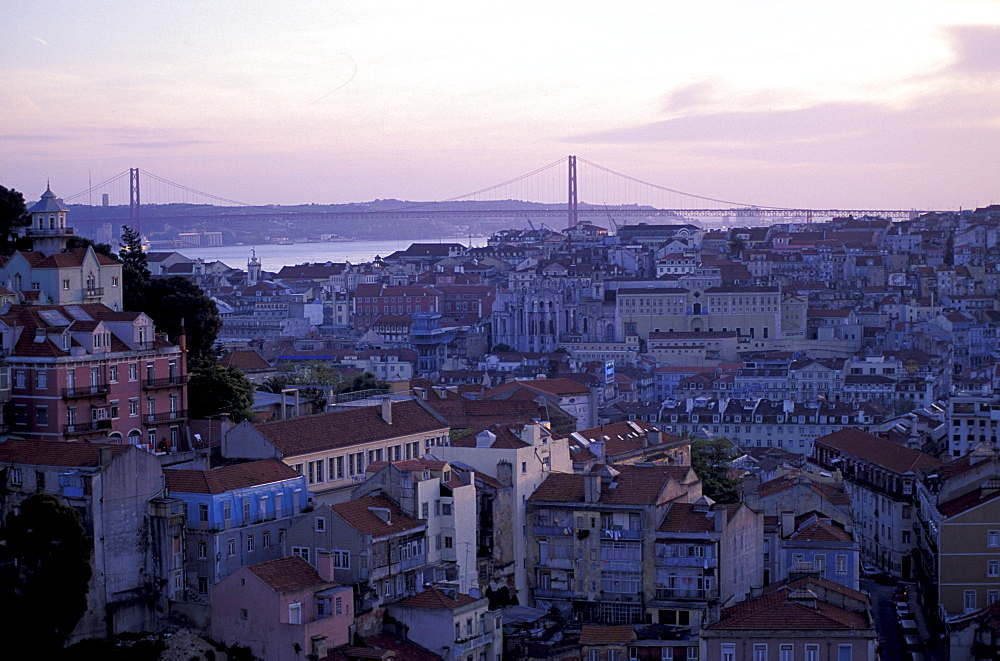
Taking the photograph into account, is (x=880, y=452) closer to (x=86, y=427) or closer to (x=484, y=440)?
(x=484, y=440)

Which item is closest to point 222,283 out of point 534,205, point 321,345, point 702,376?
point 321,345

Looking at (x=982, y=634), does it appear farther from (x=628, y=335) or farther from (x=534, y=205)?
(x=534, y=205)

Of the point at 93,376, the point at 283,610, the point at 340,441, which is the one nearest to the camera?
the point at 283,610

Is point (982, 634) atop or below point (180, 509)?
below

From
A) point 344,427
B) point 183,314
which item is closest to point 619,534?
point 344,427

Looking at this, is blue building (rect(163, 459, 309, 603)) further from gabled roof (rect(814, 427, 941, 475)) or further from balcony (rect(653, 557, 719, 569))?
gabled roof (rect(814, 427, 941, 475))

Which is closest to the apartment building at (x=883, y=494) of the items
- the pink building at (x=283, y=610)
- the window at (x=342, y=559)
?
the window at (x=342, y=559)
